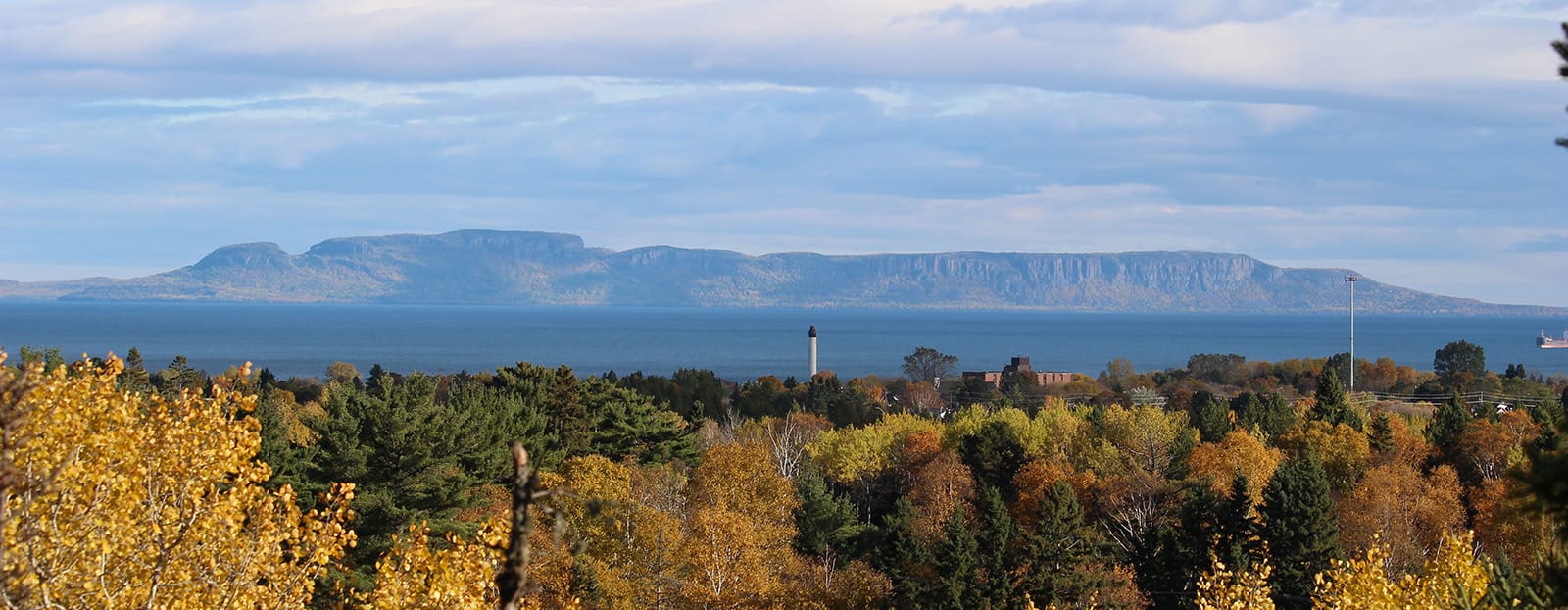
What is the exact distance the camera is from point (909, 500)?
5303 centimetres

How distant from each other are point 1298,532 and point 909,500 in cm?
1643

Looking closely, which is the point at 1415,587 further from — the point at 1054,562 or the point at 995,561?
the point at 1054,562

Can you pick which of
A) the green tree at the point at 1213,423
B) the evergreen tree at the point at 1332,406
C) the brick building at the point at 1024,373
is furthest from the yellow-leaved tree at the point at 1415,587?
the brick building at the point at 1024,373

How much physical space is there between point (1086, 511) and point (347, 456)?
94.4ft

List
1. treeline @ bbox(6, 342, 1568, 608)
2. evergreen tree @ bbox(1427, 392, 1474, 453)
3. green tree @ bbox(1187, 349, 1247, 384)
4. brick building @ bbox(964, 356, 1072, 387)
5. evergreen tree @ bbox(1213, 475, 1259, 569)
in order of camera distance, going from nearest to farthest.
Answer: treeline @ bbox(6, 342, 1568, 608) → evergreen tree @ bbox(1213, 475, 1259, 569) → evergreen tree @ bbox(1427, 392, 1474, 453) → brick building @ bbox(964, 356, 1072, 387) → green tree @ bbox(1187, 349, 1247, 384)

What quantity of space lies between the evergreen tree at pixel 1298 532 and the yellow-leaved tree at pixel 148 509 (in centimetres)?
2927

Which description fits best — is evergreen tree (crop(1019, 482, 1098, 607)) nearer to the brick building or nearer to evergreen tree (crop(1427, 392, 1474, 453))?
evergreen tree (crop(1427, 392, 1474, 453))

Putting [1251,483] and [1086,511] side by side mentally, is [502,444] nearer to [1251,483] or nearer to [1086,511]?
[1086,511]

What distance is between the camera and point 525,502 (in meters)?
7.27

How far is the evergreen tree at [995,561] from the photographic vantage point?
110 feet

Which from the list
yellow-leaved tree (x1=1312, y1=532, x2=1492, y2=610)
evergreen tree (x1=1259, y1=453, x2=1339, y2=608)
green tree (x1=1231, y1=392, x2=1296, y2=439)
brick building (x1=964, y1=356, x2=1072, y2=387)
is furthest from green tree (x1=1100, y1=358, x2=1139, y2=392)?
yellow-leaved tree (x1=1312, y1=532, x2=1492, y2=610)

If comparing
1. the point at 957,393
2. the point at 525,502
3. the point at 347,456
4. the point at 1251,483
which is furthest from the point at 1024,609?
the point at 957,393

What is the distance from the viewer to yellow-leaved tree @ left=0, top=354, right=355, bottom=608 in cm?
1249

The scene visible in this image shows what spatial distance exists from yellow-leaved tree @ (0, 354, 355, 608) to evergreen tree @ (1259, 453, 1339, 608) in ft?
96.0
